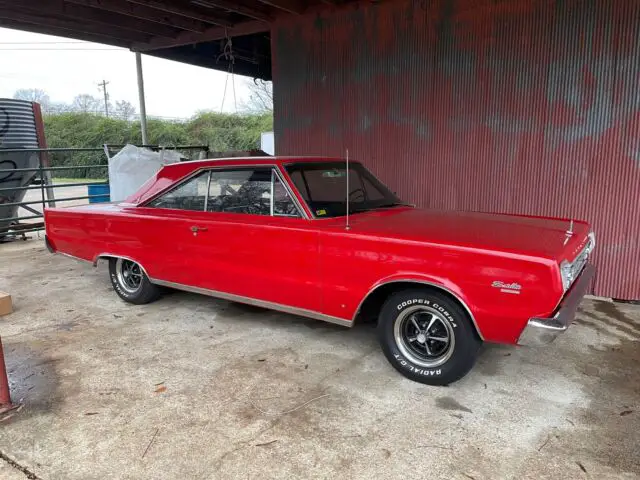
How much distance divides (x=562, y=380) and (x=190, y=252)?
3.25m

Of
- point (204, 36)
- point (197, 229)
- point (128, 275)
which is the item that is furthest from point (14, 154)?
point (197, 229)

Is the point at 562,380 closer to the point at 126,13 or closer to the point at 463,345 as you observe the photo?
the point at 463,345

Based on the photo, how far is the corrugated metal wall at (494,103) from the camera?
521cm

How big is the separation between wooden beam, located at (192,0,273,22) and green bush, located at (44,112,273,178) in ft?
68.5

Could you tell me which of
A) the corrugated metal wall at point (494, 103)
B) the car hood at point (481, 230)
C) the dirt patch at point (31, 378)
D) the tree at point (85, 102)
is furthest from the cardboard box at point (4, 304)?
the tree at point (85, 102)

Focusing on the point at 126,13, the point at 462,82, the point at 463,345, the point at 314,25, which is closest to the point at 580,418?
the point at 463,345

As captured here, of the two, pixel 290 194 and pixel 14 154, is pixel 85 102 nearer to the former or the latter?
pixel 14 154

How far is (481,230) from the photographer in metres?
3.45

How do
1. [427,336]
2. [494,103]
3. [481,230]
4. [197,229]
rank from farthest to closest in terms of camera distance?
[494,103] → [197,229] → [481,230] → [427,336]

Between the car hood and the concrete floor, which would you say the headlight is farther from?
the concrete floor

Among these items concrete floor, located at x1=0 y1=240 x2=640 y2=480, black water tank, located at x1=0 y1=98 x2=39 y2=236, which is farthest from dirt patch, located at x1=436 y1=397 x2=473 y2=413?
black water tank, located at x1=0 y1=98 x2=39 y2=236

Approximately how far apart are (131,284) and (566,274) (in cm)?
429

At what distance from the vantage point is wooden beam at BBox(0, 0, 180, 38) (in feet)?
23.7

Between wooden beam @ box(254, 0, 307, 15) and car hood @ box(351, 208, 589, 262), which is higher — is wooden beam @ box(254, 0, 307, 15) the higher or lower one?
the higher one
